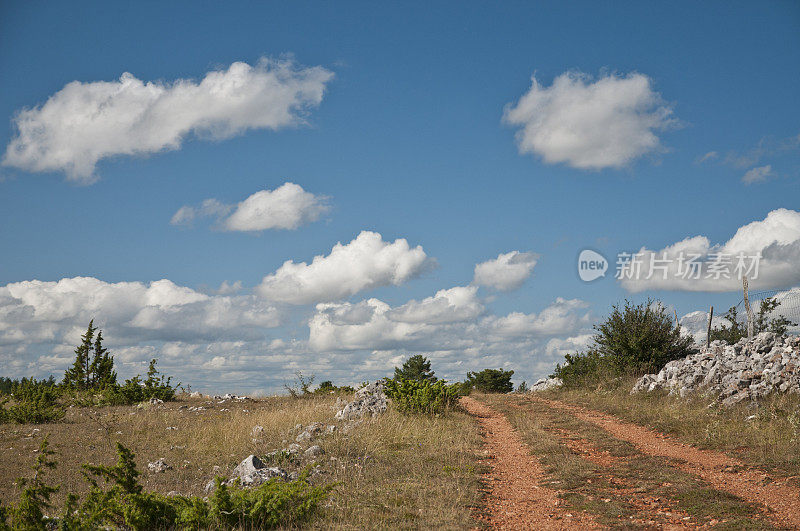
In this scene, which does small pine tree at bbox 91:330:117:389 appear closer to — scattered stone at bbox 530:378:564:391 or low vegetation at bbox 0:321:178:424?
low vegetation at bbox 0:321:178:424

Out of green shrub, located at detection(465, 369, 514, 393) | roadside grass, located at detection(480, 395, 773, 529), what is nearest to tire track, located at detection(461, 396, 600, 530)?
roadside grass, located at detection(480, 395, 773, 529)

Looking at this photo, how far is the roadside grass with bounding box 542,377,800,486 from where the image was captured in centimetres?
1006

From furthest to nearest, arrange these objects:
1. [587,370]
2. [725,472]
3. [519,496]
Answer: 1. [587,370]
2. [725,472]
3. [519,496]

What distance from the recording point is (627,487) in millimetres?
8758

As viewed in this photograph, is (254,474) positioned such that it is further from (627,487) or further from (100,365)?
(100,365)

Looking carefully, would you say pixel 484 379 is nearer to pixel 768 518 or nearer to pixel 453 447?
pixel 453 447

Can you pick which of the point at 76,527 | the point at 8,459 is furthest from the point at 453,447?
the point at 8,459

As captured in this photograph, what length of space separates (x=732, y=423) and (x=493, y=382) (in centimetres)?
2765

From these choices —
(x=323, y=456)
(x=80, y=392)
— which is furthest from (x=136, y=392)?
(x=323, y=456)

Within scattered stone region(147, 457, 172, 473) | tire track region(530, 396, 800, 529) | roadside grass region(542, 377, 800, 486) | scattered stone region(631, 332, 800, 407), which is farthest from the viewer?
scattered stone region(631, 332, 800, 407)

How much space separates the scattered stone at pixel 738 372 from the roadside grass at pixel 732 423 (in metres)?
0.43

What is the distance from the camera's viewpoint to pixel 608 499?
805cm

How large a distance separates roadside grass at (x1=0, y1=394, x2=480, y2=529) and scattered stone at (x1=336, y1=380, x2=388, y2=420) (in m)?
0.51

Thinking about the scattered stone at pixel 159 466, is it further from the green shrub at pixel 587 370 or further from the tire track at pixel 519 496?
the green shrub at pixel 587 370
